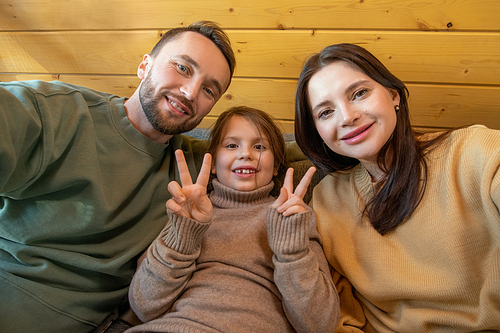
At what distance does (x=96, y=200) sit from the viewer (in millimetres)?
950

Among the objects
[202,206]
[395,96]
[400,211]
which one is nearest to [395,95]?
[395,96]

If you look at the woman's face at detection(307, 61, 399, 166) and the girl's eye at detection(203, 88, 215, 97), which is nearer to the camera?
the woman's face at detection(307, 61, 399, 166)

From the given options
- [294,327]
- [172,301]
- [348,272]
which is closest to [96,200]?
[172,301]

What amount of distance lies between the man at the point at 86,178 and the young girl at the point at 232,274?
199 mm

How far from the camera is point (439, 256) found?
0.85 m

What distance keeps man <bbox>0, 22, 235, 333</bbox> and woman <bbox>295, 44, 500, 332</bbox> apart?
0.51 meters

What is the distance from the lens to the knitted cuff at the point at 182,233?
86 cm

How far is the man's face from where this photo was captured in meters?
1.10

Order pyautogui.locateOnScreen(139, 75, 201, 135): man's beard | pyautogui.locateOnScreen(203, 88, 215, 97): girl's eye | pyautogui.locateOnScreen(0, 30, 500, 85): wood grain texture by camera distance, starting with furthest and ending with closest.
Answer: pyautogui.locateOnScreen(0, 30, 500, 85): wood grain texture < pyautogui.locateOnScreen(203, 88, 215, 97): girl's eye < pyautogui.locateOnScreen(139, 75, 201, 135): man's beard

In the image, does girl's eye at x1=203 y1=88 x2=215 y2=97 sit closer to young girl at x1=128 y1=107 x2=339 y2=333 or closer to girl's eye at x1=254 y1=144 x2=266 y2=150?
girl's eye at x1=254 y1=144 x2=266 y2=150

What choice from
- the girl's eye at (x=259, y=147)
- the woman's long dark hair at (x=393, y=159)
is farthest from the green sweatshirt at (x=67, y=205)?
the woman's long dark hair at (x=393, y=159)

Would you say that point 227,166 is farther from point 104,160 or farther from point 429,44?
point 429,44

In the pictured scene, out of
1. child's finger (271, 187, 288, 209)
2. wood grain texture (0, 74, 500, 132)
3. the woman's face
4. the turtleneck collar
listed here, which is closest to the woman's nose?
the woman's face

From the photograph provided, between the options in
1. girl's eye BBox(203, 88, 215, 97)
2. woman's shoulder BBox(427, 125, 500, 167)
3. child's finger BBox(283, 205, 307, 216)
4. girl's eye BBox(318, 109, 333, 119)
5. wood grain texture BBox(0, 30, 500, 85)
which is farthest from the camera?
wood grain texture BBox(0, 30, 500, 85)
